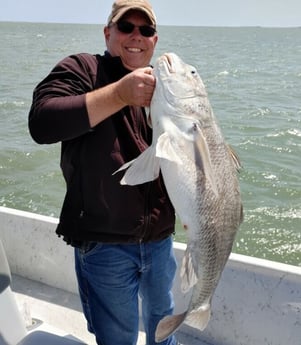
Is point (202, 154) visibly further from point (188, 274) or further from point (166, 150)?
point (188, 274)

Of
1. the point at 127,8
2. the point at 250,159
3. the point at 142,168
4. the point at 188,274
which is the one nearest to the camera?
the point at 142,168

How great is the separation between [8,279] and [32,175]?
26.0 feet

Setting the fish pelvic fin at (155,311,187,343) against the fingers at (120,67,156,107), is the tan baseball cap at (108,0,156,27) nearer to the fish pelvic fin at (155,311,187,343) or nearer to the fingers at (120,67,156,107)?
the fingers at (120,67,156,107)

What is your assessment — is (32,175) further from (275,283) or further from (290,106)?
(290,106)

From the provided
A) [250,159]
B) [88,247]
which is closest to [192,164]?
[88,247]

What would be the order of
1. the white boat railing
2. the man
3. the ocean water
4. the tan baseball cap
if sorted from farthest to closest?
1. the ocean water
2. the white boat railing
3. the tan baseball cap
4. the man

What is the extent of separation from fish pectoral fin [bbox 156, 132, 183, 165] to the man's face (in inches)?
25.7

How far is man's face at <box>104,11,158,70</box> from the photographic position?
2.60m

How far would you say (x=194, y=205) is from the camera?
2285 mm

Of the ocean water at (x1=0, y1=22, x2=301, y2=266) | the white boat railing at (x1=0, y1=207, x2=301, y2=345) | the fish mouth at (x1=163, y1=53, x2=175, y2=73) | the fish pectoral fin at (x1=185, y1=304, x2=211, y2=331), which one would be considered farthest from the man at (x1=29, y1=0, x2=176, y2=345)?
the ocean water at (x1=0, y1=22, x2=301, y2=266)

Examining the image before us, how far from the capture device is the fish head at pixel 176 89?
226 cm

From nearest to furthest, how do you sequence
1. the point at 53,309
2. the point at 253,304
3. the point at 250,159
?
the point at 253,304 → the point at 53,309 → the point at 250,159

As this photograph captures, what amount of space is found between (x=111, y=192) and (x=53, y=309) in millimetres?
2207

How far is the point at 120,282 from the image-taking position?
2.63 meters
